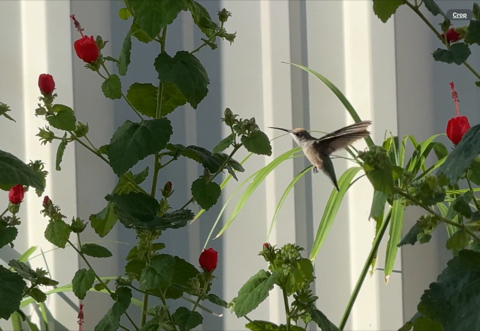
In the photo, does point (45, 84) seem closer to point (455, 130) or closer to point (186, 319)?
point (186, 319)

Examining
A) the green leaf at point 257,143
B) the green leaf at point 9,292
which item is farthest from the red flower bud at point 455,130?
the green leaf at point 9,292

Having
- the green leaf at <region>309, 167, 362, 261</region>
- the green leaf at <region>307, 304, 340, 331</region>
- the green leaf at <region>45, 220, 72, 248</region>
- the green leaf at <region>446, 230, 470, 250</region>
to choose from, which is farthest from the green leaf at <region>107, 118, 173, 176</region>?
the green leaf at <region>309, 167, 362, 261</region>

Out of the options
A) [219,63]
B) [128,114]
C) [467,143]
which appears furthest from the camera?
[219,63]

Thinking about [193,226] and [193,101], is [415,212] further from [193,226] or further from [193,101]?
[193,101]

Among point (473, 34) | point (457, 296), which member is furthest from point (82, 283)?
point (473, 34)

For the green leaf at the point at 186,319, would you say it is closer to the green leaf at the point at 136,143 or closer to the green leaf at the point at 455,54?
the green leaf at the point at 136,143

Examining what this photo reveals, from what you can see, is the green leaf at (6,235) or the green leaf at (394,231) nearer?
the green leaf at (6,235)

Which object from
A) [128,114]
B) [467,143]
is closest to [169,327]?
[467,143]
